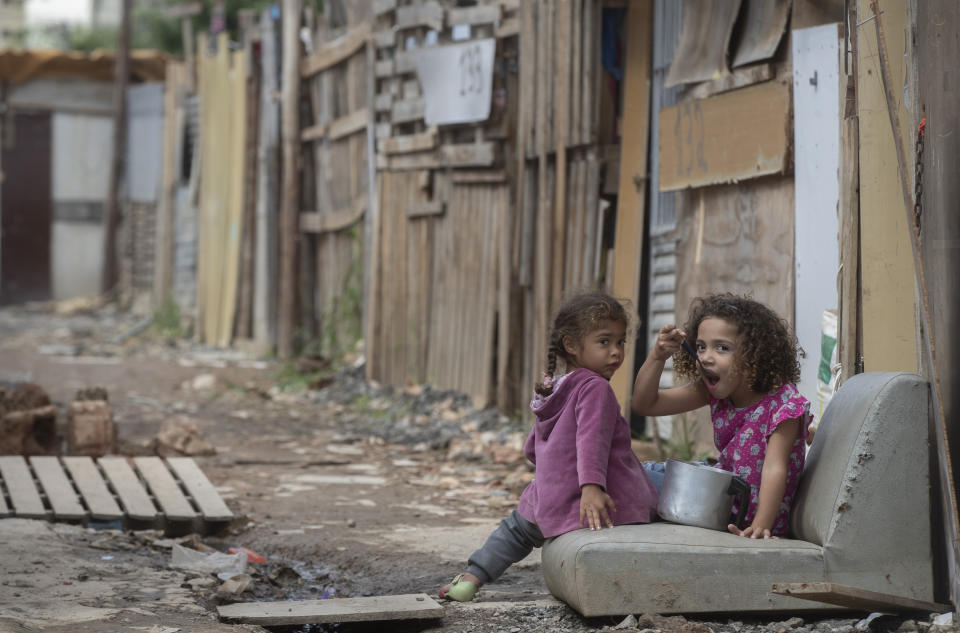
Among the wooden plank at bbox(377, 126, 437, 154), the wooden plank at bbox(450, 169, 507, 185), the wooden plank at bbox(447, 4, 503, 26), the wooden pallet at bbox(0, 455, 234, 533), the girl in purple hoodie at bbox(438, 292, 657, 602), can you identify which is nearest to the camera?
the girl in purple hoodie at bbox(438, 292, 657, 602)

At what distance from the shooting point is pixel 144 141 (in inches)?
758

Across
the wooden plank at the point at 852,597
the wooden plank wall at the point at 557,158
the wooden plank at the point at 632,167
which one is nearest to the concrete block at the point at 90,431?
the wooden plank wall at the point at 557,158

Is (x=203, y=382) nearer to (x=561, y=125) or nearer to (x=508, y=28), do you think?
(x=508, y=28)

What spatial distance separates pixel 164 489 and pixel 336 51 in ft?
20.7

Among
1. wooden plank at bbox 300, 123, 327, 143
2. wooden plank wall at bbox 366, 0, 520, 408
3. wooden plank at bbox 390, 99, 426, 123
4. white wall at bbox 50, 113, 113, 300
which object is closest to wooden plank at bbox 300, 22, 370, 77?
wooden plank wall at bbox 366, 0, 520, 408

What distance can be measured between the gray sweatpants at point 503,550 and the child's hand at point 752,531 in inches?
26.0

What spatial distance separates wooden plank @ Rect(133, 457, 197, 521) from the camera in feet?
17.0

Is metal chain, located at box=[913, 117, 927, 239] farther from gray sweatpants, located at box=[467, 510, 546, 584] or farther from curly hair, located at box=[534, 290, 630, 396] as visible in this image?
gray sweatpants, located at box=[467, 510, 546, 584]

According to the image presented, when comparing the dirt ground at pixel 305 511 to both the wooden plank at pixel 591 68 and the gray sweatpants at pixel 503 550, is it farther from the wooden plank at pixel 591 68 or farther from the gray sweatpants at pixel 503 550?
the wooden plank at pixel 591 68

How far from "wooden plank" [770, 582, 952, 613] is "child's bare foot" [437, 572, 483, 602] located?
3.43ft

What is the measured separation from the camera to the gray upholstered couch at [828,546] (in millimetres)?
3197

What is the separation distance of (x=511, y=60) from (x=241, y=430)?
3233 millimetres

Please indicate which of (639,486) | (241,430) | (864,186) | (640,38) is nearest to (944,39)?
(864,186)

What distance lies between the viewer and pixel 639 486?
11.9ft
